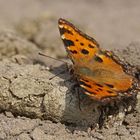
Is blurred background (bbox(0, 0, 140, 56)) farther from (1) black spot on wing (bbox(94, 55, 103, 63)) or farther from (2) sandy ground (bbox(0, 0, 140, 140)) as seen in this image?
(1) black spot on wing (bbox(94, 55, 103, 63))

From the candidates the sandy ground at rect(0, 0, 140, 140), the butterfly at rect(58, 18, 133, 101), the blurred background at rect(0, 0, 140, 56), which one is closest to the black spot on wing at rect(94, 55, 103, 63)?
the butterfly at rect(58, 18, 133, 101)

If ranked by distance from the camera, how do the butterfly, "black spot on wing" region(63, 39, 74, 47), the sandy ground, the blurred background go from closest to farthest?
the sandy ground
the butterfly
"black spot on wing" region(63, 39, 74, 47)
the blurred background

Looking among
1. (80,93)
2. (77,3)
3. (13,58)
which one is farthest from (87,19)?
(80,93)

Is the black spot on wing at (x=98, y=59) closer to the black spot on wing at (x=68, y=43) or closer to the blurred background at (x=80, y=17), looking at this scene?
the black spot on wing at (x=68, y=43)

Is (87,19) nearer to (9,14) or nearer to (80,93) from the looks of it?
(9,14)

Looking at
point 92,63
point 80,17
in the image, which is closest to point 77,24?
point 80,17

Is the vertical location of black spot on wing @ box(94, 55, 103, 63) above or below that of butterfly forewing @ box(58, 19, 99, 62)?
below
